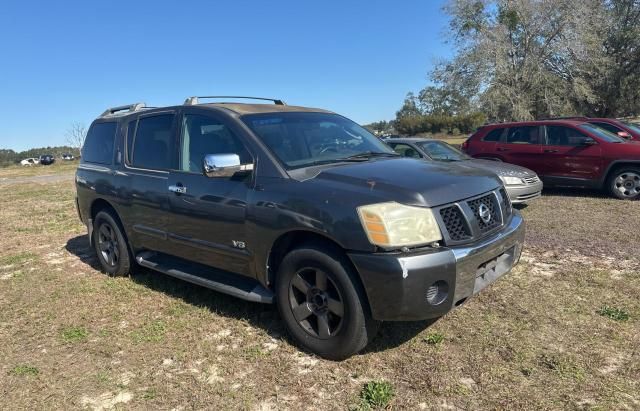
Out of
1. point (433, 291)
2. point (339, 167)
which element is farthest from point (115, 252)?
point (433, 291)

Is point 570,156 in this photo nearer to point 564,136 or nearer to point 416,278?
point 564,136

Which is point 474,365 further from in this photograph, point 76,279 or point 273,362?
point 76,279

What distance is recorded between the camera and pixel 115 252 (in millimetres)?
5375

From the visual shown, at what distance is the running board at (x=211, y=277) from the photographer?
366 cm

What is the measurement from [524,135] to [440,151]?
2332 millimetres

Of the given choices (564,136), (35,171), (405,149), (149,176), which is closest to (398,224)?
(149,176)

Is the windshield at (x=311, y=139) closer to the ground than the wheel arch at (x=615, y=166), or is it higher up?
higher up

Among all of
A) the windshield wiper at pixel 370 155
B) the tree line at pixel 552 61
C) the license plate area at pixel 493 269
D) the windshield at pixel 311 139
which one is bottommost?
the license plate area at pixel 493 269

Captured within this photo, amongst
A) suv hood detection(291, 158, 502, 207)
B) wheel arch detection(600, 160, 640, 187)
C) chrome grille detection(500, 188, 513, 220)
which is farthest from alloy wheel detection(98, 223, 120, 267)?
wheel arch detection(600, 160, 640, 187)

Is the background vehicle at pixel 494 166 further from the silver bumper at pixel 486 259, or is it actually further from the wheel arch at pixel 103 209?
the wheel arch at pixel 103 209

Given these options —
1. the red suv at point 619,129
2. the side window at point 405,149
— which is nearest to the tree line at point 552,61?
the red suv at point 619,129

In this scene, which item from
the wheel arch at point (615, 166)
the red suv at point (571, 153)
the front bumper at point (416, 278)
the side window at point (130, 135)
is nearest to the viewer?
the front bumper at point (416, 278)

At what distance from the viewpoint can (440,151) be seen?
9.31 metres

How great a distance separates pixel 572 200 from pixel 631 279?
16.6 feet
